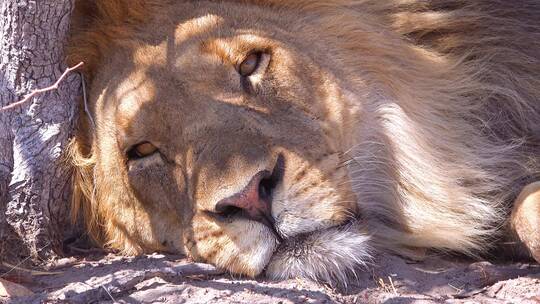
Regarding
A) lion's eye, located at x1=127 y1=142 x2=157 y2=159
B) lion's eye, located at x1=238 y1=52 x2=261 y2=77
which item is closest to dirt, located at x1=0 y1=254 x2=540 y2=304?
lion's eye, located at x1=127 y1=142 x2=157 y2=159

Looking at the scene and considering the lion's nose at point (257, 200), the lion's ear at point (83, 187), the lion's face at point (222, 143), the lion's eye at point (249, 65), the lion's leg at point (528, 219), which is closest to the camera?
the lion's nose at point (257, 200)

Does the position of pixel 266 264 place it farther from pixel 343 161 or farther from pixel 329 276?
pixel 343 161

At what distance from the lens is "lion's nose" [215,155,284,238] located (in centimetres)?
311

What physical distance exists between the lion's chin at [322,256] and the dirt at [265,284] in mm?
39

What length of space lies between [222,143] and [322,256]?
566mm

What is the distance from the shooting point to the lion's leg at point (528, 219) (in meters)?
3.42

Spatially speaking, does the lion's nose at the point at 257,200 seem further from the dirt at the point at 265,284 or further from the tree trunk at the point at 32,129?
the tree trunk at the point at 32,129

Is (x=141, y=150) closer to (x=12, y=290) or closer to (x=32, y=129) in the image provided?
(x=32, y=129)

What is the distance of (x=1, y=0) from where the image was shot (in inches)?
145

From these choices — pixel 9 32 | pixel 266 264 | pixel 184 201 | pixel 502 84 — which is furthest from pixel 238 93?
pixel 502 84

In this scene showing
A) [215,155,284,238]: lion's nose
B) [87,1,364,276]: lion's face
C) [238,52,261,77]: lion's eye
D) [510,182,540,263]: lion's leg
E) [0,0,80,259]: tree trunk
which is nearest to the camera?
[215,155,284,238]: lion's nose

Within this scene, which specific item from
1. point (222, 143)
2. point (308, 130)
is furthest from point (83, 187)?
point (308, 130)

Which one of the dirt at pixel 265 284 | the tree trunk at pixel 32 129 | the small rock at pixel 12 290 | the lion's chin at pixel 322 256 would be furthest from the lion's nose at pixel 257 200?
the tree trunk at pixel 32 129

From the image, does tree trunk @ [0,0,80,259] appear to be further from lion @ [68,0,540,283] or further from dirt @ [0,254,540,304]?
dirt @ [0,254,540,304]
